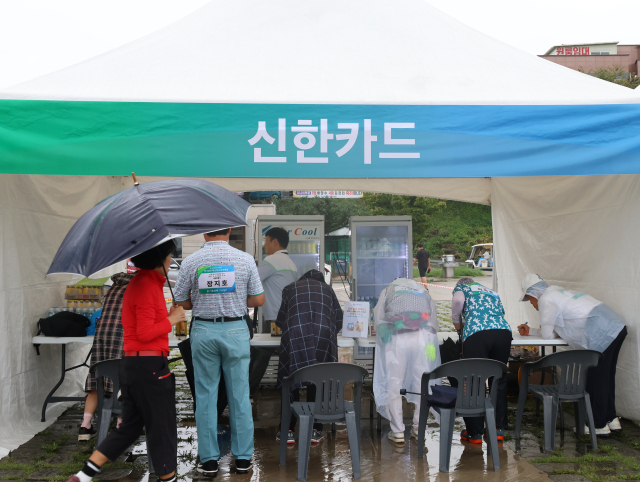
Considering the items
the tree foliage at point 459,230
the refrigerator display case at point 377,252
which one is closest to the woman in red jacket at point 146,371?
the refrigerator display case at point 377,252

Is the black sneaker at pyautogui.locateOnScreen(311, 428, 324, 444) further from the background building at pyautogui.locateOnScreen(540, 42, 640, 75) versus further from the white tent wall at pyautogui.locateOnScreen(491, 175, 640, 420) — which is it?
the background building at pyautogui.locateOnScreen(540, 42, 640, 75)

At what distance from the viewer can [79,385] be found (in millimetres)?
6047

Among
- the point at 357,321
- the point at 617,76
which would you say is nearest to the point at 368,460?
the point at 357,321

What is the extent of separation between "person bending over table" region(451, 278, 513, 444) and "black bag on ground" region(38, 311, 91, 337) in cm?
360

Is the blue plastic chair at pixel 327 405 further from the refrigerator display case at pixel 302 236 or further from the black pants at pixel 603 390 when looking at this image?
the refrigerator display case at pixel 302 236

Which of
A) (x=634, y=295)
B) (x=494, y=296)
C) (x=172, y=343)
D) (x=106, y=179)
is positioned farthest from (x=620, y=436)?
(x=106, y=179)

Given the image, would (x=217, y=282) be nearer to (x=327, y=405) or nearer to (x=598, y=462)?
(x=327, y=405)

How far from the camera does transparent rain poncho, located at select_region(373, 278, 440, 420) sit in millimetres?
4590

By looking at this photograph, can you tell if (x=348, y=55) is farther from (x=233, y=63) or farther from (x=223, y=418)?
(x=223, y=418)

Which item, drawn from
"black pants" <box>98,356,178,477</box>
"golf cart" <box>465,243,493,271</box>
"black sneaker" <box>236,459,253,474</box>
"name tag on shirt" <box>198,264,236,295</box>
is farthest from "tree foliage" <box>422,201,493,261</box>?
"black pants" <box>98,356,178,477</box>

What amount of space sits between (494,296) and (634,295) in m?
1.42

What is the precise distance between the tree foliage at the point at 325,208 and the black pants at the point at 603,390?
2898 cm

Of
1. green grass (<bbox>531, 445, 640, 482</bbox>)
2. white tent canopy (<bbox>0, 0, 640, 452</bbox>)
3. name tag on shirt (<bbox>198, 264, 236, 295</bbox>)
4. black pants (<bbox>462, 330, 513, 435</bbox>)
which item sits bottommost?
green grass (<bbox>531, 445, 640, 482</bbox>)

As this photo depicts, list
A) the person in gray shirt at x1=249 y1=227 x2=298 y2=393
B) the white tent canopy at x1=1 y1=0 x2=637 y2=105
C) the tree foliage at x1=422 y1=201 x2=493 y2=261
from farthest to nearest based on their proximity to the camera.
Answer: the tree foliage at x1=422 y1=201 x2=493 y2=261, the person in gray shirt at x1=249 y1=227 x2=298 y2=393, the white tent canopy at x1=1 y1=0 x2=637 y2=105
